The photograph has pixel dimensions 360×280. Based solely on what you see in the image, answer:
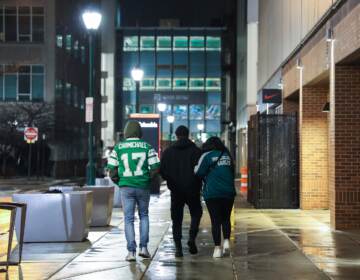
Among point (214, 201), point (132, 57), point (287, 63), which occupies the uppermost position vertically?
point (132, 57)

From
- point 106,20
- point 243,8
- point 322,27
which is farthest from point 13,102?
point 322,27

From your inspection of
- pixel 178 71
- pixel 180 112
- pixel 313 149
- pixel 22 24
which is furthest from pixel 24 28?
pixel 313 149

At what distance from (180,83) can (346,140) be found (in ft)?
234

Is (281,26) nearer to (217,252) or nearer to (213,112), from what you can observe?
(217,252)

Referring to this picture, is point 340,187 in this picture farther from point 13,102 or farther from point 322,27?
point 13,102

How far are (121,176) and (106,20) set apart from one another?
75.8m

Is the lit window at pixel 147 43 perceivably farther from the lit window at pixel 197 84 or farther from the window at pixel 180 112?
the window at pixel 180 112

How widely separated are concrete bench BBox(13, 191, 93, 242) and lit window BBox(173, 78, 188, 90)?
73.1m

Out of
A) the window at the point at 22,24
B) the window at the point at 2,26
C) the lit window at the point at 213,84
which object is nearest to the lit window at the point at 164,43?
the lit window at the point at 213,84

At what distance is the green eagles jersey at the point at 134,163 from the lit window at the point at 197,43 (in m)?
76.4

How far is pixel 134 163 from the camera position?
1073 centimetres

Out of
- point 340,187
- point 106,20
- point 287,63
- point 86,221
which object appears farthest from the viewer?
point 106,20

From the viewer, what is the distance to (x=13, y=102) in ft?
179

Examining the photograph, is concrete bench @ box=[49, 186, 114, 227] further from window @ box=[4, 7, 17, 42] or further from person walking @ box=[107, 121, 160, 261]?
window @ box=[4, 7, 17, 42]
